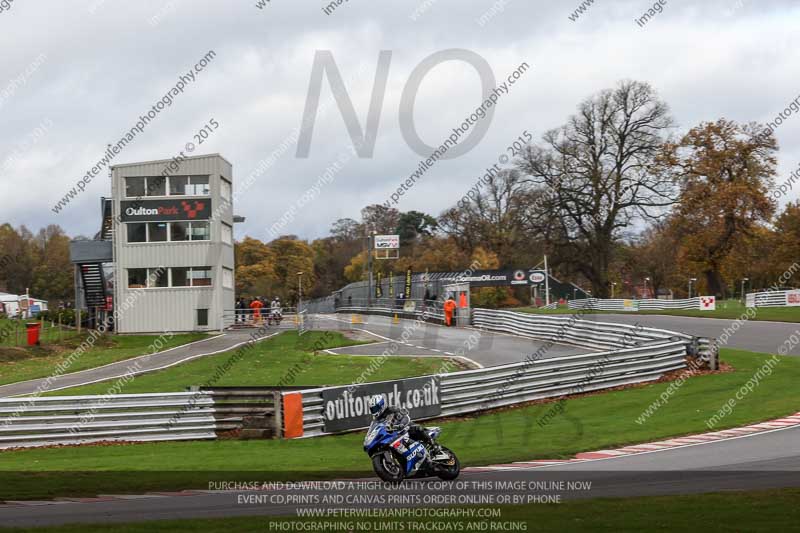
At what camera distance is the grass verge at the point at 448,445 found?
14.1 metres

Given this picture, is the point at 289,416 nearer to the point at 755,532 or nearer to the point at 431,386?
the point at 431,386

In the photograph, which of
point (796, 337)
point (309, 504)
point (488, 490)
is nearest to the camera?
point (309, 504)

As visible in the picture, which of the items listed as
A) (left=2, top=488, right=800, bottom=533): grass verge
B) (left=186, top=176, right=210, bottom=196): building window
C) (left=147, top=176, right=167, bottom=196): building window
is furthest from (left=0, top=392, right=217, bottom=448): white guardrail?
(left=147, top=176, right=167, bottom=196): building window

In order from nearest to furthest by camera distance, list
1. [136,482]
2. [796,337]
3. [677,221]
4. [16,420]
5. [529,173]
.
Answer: [136,482] → [16,420] → [796,337] → [677,221] → [529,173]

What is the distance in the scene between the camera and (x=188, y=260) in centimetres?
5000

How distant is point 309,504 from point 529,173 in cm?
6493

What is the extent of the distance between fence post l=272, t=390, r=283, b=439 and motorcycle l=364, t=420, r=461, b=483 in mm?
7031

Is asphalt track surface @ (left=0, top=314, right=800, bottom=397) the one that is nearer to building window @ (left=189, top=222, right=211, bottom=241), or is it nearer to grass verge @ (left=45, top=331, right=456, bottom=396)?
grass verge @ (left=45, top=331, right=456, bottom=396)

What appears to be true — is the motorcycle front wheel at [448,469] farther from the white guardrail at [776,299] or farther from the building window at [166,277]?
the white guardrail at [776,299]

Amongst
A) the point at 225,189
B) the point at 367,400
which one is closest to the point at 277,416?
the point at 367,400

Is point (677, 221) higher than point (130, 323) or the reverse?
higher

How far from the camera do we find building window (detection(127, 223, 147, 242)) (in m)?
50.3

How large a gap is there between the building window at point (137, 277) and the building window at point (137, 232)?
5.55 ft

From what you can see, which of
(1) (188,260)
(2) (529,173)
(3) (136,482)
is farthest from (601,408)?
(2) (529,173)
